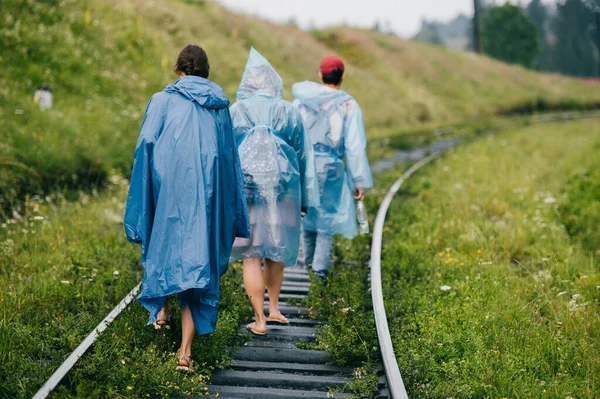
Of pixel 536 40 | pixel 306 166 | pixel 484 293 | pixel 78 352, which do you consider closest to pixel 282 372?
pixel 78 352

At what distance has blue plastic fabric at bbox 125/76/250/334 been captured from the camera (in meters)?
4.36

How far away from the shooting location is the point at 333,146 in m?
6.46

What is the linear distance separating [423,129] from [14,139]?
16.5 meters

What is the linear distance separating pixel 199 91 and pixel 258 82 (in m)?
0.99

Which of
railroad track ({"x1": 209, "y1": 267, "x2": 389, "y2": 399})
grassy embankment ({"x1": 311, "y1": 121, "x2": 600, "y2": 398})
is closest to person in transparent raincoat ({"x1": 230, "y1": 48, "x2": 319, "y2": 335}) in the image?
railroad track ({"x1": 209, "y1": 267, "x2": 389, "y2": 399})

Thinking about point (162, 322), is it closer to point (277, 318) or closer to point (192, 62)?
point (277, 318)

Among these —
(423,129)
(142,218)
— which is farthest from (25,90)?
(423,129)

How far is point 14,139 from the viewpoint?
10.4 m

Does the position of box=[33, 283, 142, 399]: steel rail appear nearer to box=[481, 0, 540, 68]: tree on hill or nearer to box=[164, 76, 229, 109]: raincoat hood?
box=[164, 76, 229, 109]: raincoat hood

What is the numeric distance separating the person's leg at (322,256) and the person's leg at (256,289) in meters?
1.17

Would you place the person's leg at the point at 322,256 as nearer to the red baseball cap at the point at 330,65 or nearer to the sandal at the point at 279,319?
the sandal at the point at 279,319

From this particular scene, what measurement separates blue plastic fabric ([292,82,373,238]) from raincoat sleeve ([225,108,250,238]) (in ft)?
5.50

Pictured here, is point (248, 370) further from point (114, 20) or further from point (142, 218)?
point (114, 20)

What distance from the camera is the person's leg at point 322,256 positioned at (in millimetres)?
6418
